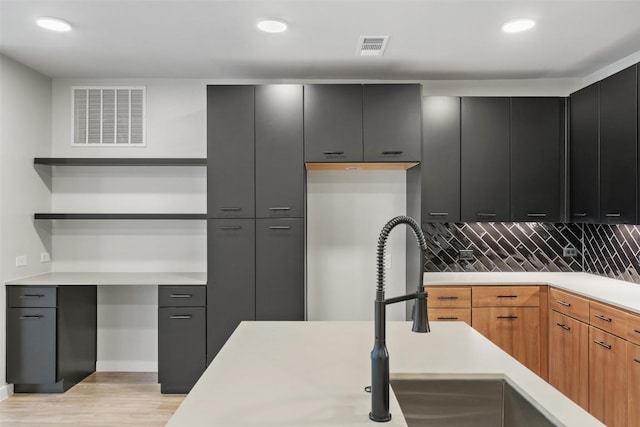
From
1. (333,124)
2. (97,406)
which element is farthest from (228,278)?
(333,124)

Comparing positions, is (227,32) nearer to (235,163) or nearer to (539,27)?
(235,163)

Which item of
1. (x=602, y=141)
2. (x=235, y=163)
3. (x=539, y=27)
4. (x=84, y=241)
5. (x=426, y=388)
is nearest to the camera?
(x=426, y=388)

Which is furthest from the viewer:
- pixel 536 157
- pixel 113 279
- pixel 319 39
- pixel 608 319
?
pixel 536 157

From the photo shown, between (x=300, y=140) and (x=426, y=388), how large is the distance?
2506mm

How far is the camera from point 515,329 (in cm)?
351

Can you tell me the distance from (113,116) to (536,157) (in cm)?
385

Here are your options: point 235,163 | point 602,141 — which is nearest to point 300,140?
point 235,163

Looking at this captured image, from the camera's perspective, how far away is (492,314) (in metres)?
3.52

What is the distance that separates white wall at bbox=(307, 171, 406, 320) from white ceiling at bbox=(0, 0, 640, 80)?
98 cm

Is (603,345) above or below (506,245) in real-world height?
below

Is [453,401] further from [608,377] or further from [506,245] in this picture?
[506,245]

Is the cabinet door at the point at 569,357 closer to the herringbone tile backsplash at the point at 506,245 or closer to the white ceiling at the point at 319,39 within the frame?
the herringbone tile backsplash at the point at 506,245

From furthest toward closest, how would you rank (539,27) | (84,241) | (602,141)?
(84,241)
(602,141)
(539,27)

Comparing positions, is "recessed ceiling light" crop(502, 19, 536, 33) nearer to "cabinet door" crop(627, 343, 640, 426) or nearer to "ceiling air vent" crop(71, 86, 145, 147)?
"cabinet door" crop(627, 343, 640, 426)
